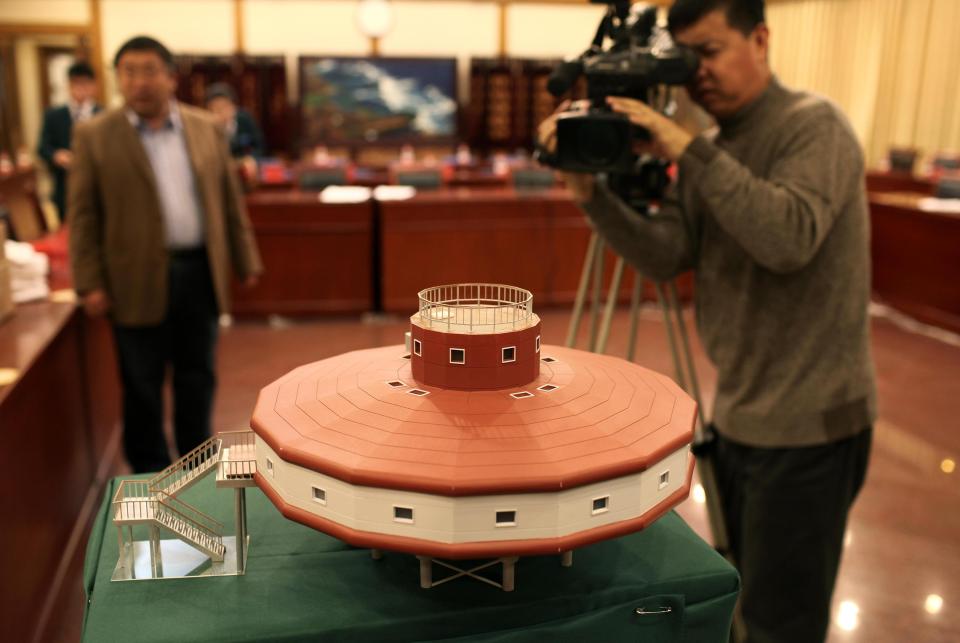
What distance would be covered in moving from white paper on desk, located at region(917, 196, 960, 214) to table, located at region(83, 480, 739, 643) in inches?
220

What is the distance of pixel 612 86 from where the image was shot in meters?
1.81

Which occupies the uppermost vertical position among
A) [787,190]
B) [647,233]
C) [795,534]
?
[787,190]

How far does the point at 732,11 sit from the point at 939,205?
5385mm

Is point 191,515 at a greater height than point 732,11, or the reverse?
point 732,11

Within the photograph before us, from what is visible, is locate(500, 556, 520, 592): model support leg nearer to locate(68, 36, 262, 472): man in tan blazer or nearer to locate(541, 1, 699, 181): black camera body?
locate(541, 1, 699, 181): black camera body

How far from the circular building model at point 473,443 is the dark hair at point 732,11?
82 cm

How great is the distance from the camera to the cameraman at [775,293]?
1.77 m

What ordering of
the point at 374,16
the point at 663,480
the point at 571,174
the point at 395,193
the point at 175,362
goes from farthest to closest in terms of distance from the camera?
the point at 374,16
the point at 395,193
the point at 175,362
the point at 571,174
the point at 663,480

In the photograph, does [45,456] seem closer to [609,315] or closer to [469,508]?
[609,315]

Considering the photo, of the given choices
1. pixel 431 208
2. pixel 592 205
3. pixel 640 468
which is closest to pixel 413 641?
pixel 640 468

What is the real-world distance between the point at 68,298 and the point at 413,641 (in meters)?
2.65

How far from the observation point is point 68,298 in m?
3.37

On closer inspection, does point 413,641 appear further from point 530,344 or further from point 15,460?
point 15,460

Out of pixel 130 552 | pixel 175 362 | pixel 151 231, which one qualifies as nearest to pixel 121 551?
pixel 130 552
